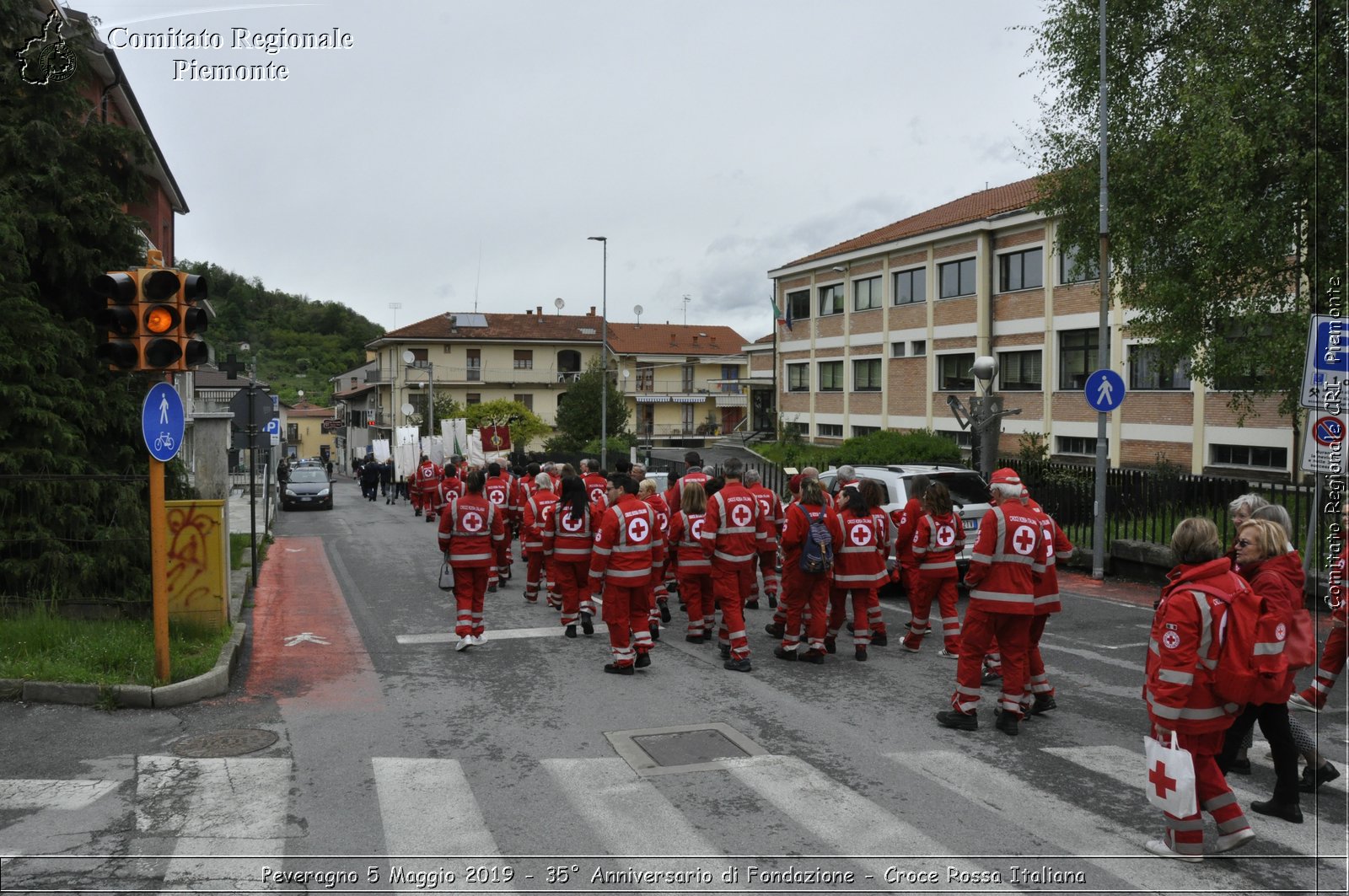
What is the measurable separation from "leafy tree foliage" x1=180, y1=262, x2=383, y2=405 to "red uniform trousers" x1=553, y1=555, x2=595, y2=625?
304 ft

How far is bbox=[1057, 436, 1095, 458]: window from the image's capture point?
3105cm

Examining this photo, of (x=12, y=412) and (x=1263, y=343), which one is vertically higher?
(x=1263, y=343)

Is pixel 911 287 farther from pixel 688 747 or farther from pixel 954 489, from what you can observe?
pixel 688 747

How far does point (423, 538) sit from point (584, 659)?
13454 mm

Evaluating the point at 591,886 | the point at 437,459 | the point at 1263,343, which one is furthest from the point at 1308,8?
the point at 437,459

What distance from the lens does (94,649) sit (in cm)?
894

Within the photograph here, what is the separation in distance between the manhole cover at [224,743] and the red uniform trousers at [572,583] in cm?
421

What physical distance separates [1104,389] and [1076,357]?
17423 millimetres

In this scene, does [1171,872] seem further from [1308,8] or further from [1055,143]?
[1055,143]

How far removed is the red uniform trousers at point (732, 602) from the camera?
937cm

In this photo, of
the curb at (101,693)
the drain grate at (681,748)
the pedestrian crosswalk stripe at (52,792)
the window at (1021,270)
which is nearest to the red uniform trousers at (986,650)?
the drain grate at (681,748)

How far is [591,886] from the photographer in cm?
475

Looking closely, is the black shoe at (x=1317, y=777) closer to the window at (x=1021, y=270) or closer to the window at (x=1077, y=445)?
the window at (x=1077, y=445)

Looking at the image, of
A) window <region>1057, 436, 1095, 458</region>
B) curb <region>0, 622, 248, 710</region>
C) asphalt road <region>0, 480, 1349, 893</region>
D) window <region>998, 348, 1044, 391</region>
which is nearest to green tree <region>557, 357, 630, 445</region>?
window <region>998, 348, 1044, 391</region>
